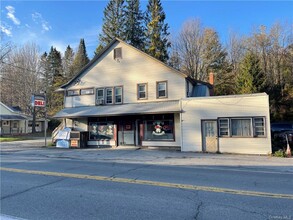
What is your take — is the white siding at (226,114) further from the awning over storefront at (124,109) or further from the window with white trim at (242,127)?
the awning over storefront at (124,109)

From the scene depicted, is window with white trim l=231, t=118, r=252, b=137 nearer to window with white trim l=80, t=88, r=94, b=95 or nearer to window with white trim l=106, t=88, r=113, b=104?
window with white trim l=106, t=88, r=113, b=104

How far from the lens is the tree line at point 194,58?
34.6 meters

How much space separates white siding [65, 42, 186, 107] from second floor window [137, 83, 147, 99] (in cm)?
27

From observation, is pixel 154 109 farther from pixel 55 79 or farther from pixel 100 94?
pixel 55 79

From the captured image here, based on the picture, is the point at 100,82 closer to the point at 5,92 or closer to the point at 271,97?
the point at 271,97

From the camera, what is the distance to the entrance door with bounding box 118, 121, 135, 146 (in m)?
20.8

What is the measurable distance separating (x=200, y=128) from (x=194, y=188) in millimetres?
10651

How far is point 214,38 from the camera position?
40781mm

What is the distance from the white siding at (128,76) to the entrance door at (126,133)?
6.55 ft

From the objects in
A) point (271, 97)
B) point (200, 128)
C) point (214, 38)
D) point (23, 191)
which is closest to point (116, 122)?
point (200, 128)

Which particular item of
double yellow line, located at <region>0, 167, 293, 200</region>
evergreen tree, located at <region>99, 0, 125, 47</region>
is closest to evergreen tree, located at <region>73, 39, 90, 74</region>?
evergreen tree, located at <region>99, 0, 125, 47</region>

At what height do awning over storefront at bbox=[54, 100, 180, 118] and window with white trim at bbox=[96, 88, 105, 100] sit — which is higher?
window with white trim at bbox=[96, 88, 105, 100]

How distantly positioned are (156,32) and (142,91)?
2569 cm

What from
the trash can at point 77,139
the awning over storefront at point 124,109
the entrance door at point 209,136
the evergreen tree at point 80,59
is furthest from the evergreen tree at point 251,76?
the evergreen tree at point 80,59
